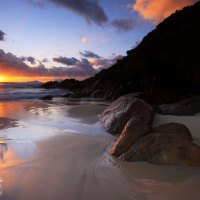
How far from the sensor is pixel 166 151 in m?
3.70

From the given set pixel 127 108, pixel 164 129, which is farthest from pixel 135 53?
pixel 164 129

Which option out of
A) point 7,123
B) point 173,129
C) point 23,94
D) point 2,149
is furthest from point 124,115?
point 23,94

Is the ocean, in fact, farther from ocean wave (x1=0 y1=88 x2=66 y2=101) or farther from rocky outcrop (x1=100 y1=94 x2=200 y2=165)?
rocky outcrop (x1=100 y1=94 x2=200 y2=165)

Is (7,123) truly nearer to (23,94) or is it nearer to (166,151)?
(166,151)

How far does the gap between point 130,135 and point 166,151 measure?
0.69 m

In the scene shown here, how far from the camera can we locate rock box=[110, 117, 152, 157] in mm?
4141

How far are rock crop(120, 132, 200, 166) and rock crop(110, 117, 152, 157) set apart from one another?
18 cm

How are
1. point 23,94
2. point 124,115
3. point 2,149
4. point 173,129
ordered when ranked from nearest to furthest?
point 2,149 < point 173,129 < point 124,115 < point 23,94

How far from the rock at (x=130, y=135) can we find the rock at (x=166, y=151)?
7.2 inches

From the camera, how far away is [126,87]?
16594 millimetres

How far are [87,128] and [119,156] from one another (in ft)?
8.92

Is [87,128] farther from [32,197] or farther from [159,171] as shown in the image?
[32,197]

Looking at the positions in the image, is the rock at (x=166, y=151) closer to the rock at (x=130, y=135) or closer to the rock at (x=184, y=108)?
the rock at (x=130, y=135)

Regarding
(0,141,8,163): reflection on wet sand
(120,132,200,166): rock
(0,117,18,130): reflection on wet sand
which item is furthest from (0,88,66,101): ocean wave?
(120,132,200,166): rock
